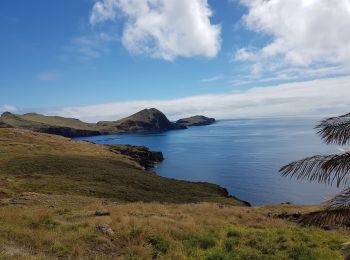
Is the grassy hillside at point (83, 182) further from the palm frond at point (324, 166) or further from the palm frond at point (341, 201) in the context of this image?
the palm frond at point (341, 201)

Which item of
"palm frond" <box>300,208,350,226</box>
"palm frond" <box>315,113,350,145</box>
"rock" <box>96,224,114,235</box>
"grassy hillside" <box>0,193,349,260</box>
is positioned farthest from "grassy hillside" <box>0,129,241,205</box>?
"palm frond" <box>315,113,350,145</box>

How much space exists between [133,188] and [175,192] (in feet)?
22.1

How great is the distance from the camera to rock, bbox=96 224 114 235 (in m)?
19.4

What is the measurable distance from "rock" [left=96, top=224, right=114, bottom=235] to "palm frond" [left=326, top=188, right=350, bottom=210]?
11.1 metres

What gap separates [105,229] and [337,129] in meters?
12.5

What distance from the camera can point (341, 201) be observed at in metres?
11.2

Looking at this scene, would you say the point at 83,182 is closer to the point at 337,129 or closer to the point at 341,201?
the point at 341,201

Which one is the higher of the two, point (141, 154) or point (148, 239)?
point (148, 239)

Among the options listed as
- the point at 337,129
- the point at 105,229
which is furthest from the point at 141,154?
the point at 337,129

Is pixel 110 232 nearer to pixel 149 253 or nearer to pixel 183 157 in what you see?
pixel 149 253

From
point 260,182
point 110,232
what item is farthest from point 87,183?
point 260,182

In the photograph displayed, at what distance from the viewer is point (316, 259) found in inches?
674

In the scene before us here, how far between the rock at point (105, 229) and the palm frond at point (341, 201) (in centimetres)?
1112

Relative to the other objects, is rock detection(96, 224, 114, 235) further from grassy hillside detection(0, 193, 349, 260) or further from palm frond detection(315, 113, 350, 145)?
palm frond detection(315, 113, 350, 145)
